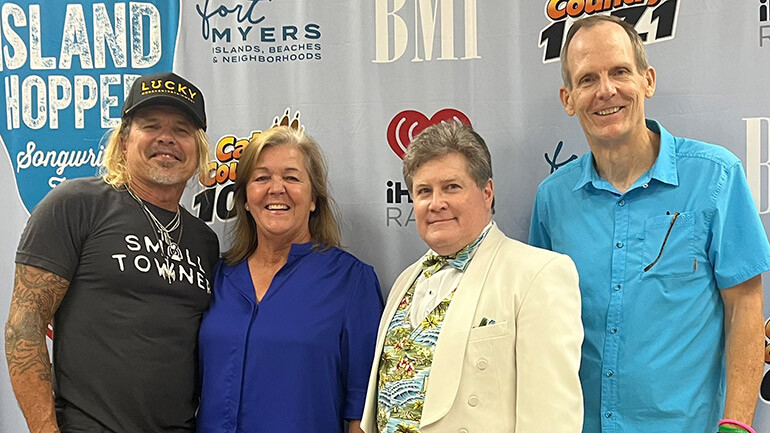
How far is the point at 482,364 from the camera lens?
6.01ft

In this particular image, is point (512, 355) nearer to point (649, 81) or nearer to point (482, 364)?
point (482, 364)

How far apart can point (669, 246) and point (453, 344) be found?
639 millimetres

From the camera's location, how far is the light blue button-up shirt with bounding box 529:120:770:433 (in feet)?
6.50

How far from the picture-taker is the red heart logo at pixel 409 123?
8.71 ft

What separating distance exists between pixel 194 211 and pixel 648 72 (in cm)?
163

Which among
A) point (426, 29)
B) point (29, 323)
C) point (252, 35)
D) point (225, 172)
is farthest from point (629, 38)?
point (29, 323)

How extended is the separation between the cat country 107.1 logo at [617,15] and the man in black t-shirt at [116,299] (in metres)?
1.21

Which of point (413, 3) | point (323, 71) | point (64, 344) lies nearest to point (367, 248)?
point (323, 71)

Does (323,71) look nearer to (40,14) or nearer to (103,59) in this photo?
(103,59)

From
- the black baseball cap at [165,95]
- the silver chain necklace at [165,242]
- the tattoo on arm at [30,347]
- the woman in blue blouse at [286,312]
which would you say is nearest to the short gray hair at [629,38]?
the woman in blue blouse at [286,312]

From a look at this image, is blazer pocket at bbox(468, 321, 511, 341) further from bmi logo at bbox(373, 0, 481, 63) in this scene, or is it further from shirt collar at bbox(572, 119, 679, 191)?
bmi logo at bbox(373, 0, 481, 63)

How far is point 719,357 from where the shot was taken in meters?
2.04

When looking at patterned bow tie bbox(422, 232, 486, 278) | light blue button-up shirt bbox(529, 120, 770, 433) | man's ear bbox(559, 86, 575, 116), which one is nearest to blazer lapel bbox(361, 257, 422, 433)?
patterned bow tie bbox(422, 232, 486, 278)

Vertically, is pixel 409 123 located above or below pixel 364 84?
below
